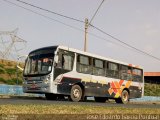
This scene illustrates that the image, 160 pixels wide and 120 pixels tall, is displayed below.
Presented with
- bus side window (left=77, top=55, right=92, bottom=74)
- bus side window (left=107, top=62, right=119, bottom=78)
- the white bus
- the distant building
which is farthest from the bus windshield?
the distant building

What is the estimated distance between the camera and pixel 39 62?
61.8 ft

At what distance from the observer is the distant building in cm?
7344

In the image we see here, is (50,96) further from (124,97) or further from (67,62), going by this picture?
(124,97)

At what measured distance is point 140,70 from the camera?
88.3 ft

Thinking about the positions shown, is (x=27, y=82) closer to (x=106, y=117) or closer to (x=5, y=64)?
(x=106, y=117)

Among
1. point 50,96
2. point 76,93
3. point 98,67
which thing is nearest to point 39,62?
point 76,93

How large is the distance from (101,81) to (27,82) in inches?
200

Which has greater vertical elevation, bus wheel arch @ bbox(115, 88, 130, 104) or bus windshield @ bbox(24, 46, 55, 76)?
bus windshield @ bbox(24, 46, 55, 76)

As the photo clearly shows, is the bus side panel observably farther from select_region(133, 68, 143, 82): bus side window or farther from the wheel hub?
select_region(133, 68, 143, 82): bus side window

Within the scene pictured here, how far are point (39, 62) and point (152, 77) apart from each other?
62271 millimetres

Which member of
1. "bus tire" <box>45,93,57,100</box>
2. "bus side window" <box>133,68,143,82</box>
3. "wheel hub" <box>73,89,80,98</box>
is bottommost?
"bus tire" <box>45,93,57,100</box>

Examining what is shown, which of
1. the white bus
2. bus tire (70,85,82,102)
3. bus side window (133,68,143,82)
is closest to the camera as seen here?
the white bus

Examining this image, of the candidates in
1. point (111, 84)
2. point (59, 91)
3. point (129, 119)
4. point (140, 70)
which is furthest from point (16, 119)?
point (140, 70)

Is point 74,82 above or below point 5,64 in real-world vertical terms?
below
